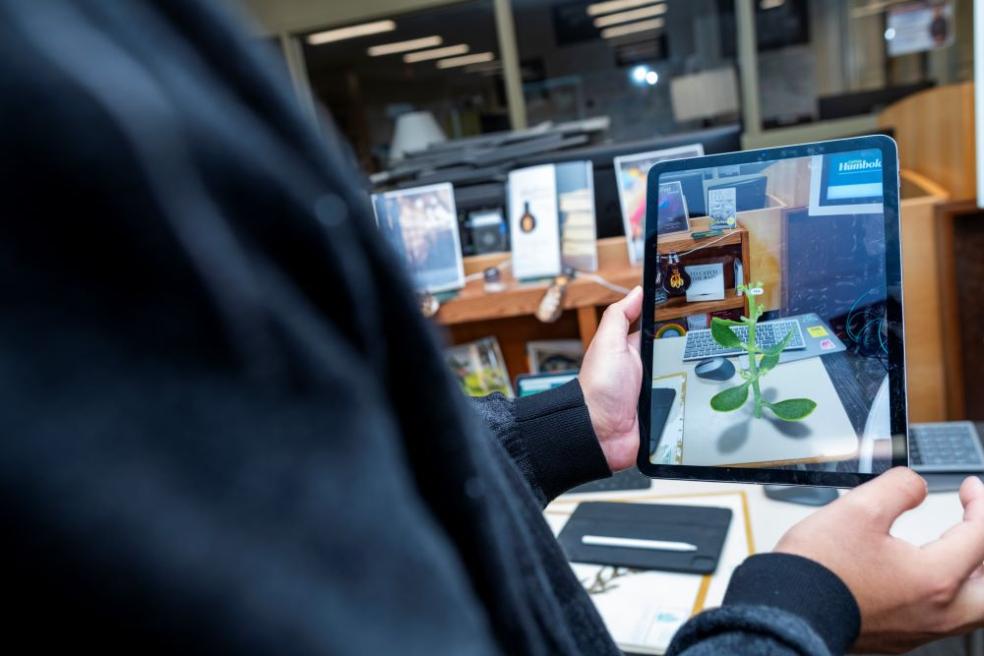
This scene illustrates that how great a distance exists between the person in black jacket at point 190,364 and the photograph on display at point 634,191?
3.72 feet

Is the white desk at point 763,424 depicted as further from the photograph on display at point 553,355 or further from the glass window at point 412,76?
the glass window at point 412,76

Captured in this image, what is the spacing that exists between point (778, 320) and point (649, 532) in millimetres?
459

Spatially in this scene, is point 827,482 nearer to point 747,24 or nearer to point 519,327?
point 519,327

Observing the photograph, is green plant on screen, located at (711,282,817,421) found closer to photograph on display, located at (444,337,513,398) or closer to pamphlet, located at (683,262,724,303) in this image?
pamphlet, located at (683,262,724,303)

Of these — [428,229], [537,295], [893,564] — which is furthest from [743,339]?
[428,229]

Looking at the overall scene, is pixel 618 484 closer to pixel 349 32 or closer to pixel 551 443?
pixel 551 443

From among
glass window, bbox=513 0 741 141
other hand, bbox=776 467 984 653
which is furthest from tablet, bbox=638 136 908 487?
glass window, bbox=513 0 741 141

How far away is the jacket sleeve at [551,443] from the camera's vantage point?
681 millimetres

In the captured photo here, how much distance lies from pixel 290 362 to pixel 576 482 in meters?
0.57

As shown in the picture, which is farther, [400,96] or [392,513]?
[400,96]

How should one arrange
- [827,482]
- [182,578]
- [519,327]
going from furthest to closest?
[519,327] < [827,482] < [182,578]

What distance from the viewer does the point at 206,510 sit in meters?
0.16

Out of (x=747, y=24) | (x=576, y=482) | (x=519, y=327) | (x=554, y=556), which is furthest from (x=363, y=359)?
(x=747, y=24)

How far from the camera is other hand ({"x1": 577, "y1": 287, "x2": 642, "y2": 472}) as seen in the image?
77cm
